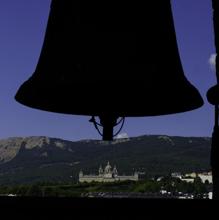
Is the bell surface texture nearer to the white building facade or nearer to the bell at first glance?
the bell

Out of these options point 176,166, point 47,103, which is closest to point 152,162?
point 176,166

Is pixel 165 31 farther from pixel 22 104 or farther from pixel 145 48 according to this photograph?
pixel 22 104

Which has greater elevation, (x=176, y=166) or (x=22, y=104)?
(x=176, y=166)

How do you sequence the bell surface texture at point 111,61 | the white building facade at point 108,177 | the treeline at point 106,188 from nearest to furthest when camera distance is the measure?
1. the bell surface texture at point 111,61
2. the treeline at point 106,188
3. the white building facade at point 108,177

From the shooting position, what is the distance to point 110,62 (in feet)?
7.27

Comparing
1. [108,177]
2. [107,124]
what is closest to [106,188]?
[108,177]

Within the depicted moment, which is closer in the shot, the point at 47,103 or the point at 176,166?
the point at 47,103

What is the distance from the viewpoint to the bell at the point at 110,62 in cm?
219

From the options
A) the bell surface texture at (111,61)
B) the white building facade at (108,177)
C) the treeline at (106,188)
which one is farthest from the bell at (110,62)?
the white building facade at (108,177)

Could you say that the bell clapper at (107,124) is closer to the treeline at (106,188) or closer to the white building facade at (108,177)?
the treeline at (106,188)

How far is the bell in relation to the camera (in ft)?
7.17

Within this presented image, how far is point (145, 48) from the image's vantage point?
2307 mm

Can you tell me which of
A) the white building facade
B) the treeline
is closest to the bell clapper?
the treeline

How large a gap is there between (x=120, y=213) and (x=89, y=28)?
831mm
